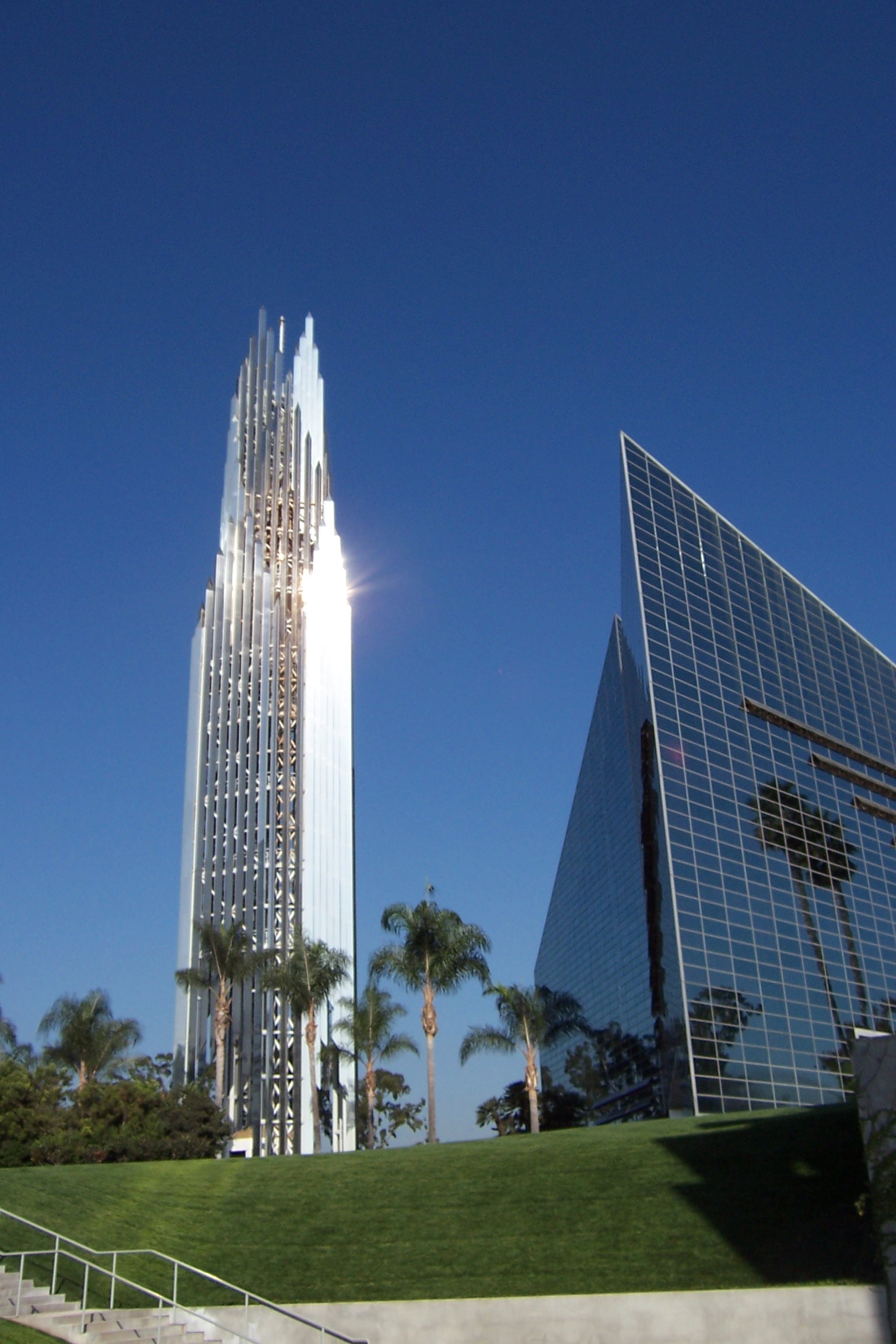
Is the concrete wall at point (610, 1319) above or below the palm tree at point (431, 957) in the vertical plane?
below

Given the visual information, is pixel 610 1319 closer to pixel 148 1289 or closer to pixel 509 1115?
pixel 148 1289

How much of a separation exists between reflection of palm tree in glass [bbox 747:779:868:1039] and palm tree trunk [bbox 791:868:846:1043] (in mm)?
26

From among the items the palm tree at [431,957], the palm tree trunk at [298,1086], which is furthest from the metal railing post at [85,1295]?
the palm tree trunk at [298,1086]

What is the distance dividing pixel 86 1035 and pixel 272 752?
87.2ft

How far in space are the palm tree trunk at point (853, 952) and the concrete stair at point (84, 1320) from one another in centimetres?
4145

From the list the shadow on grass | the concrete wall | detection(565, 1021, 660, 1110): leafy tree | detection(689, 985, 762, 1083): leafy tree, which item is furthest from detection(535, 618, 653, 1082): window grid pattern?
the concrete wall

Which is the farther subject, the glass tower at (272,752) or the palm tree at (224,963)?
the glass tower at (272,752)

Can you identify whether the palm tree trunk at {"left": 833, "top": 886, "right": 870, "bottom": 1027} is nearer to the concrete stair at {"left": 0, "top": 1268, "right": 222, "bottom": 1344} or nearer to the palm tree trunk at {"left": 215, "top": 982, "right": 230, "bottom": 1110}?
the palm tree trunk at {"left": 215, "top": 982, "right": 230, "bottom": 1110}

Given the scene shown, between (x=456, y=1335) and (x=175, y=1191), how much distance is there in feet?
35.3

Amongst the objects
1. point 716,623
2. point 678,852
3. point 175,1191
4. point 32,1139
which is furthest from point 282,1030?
point 175,1191

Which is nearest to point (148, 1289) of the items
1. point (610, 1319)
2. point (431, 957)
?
point (610, 1319)

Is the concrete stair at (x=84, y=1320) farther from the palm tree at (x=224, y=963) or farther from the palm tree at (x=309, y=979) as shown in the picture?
the palm tree at (x=224, y=963)

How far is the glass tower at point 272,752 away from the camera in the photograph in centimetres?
7419

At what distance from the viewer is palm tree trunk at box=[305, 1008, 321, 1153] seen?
49531 millimetres
